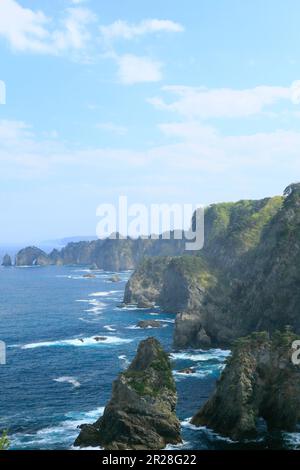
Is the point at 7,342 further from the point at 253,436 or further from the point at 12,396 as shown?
the point at 253,436

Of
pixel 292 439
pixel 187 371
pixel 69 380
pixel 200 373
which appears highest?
pixel 187 371

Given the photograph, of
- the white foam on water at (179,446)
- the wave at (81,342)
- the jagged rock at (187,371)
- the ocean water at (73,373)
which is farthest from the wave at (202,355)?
the white foam on water at (179,446)

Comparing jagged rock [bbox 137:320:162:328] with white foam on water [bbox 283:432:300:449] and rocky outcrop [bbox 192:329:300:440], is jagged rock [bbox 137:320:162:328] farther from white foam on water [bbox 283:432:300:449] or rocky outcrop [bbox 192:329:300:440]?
white foam on water [bbox 283:432:300:449]

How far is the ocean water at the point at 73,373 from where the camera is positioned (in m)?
69.9

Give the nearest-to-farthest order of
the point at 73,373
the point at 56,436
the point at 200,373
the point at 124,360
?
the point at 56,436 < the point at 200,373 < the point at 73,373 < the point at 124,360

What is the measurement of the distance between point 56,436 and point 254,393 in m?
28.8

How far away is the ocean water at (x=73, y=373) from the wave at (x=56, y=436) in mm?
130

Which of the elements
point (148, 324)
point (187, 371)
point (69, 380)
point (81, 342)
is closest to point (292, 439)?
point (187, 371)

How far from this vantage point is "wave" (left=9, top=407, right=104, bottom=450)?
217 feet

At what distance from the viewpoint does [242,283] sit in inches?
5118

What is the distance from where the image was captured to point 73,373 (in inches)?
4018

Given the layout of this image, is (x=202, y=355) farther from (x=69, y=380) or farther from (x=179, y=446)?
(x=179, y=446)

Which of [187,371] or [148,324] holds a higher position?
[148,324]

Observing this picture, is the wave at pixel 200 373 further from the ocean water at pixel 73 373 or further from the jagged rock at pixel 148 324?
the jagged rock at pixel 148 324
